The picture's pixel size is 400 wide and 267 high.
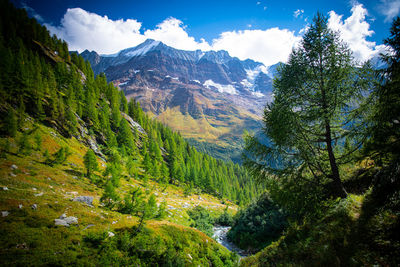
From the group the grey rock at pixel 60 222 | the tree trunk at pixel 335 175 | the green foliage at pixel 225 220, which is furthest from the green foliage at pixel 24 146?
the green foliage at pixel 225 220

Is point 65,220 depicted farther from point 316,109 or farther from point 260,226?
point 260,226

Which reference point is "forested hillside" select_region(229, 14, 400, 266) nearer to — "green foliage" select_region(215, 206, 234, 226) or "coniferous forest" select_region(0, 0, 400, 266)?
"coniferous forest" select_region(0, 0, 400, 266)

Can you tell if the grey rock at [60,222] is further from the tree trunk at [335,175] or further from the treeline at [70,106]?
the tree trunk at [335,175]

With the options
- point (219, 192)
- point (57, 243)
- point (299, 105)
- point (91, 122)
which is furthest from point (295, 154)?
point (219, 192)

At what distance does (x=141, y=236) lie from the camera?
27.9 feet

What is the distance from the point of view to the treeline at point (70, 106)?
1031 inches

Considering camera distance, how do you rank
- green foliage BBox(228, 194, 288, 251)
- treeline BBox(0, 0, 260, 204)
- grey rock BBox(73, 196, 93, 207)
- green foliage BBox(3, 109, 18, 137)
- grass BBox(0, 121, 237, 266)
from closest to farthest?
grass BBox(0, 121, 237, 266) < grey rock BBox(73, 196, 93, 207) < green foliage BBox(228, 194, 288, 251) < green foliage BBox(3, 109, 18, 137) < treeline BBox(0, 0, 260, 204)

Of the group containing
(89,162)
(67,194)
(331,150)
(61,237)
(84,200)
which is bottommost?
(67,194)

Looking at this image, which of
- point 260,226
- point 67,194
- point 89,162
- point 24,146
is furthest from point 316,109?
point 24,146

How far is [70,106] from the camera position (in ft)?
119

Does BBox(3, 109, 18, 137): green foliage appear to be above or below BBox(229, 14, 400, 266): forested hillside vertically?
below

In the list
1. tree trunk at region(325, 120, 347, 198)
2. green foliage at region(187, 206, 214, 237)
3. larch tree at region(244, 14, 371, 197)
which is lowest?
green foliage at region(187, 206, 214, 237)

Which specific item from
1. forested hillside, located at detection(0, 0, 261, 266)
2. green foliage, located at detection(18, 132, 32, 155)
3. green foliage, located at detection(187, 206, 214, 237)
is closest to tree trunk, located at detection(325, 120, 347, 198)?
forested hillside, located at detection(0, 0, 261, 266)

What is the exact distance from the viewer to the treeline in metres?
26.2
